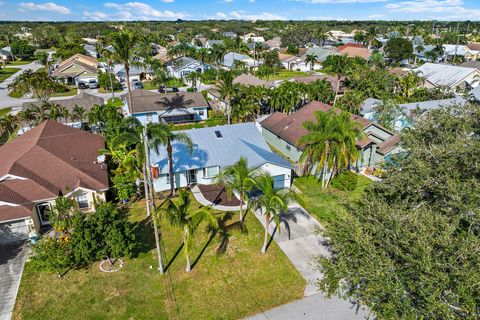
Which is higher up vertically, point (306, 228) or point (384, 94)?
point (384, 94)

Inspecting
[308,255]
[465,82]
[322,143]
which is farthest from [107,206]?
[465,82]

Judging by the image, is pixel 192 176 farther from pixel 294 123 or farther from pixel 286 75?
pixel 286 75

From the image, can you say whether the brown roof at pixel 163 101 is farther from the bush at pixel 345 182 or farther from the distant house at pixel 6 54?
the distant house at pixel 6 54

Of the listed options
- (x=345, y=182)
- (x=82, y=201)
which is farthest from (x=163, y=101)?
(x=345, y=182)

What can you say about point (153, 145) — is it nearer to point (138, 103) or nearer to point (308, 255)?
point (308, 255)

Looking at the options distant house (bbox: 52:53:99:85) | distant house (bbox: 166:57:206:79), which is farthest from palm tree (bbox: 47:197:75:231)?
distant house (bbox: 166:57:206:79)

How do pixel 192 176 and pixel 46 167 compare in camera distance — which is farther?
pixel 192 176
